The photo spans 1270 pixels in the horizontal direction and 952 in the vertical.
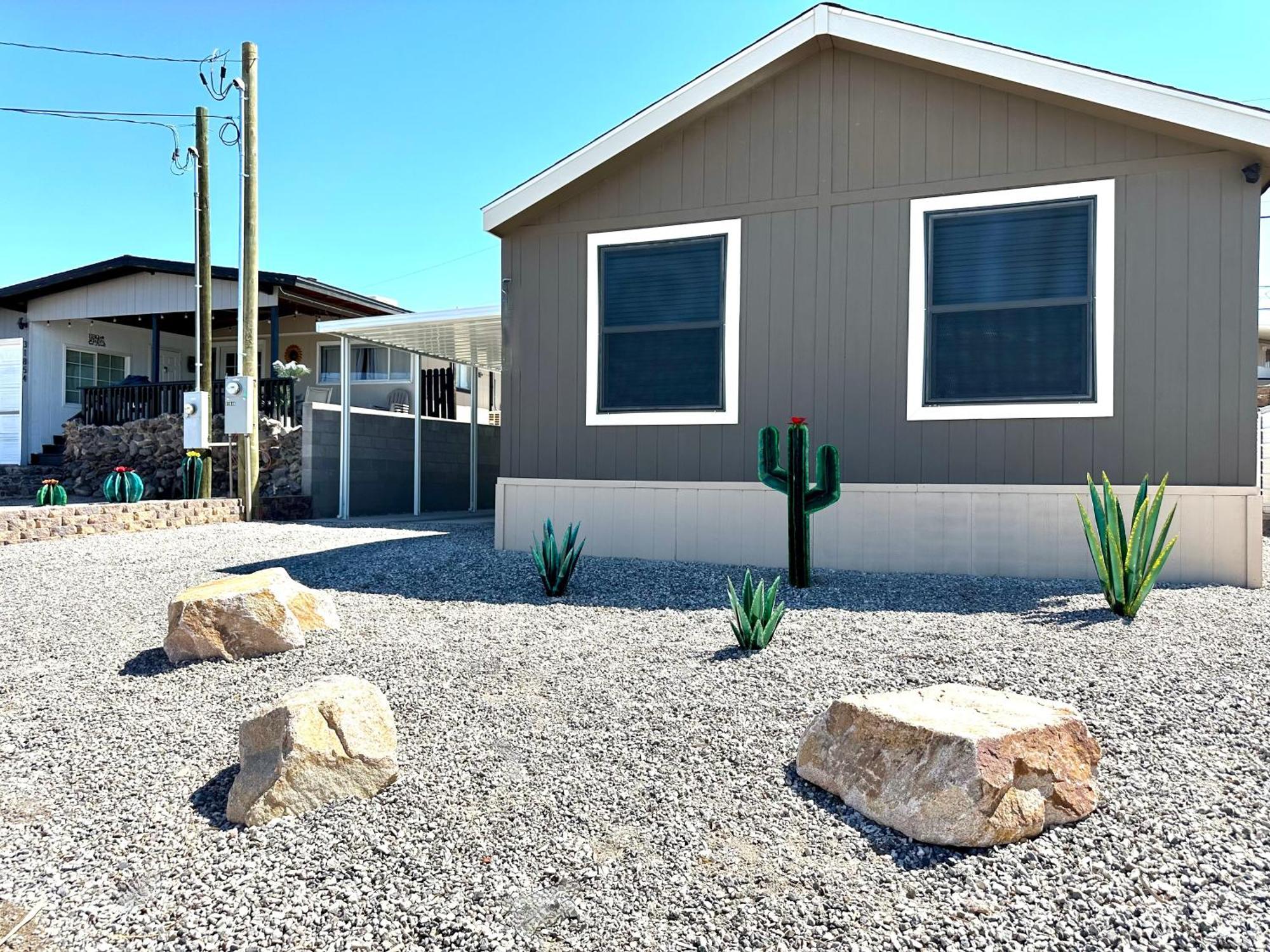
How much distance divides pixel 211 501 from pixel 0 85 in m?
7.27

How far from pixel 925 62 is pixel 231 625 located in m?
6.11

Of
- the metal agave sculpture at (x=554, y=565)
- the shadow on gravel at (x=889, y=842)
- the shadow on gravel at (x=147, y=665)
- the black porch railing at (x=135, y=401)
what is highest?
the black porch railing at (x=135, y=401)

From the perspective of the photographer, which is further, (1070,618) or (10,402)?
(10,402)

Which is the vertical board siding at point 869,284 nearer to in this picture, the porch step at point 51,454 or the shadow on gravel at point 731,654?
the shadow on gravel at point 731,654

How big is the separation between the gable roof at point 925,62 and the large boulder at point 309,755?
17.5 ft

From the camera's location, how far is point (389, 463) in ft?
40.0

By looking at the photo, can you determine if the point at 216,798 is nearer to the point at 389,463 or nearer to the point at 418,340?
the point at 418,340

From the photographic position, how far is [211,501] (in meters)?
9.70

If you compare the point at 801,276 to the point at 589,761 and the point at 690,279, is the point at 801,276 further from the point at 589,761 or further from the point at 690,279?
the point at 589,761

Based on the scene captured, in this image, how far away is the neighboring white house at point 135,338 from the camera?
569 inches

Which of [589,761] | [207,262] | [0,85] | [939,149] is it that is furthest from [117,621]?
[0,85]

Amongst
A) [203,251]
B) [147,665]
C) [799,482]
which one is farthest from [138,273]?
[799,482]

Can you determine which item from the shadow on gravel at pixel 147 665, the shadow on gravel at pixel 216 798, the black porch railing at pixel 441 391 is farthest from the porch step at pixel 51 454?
the shadow on gravel at pixel 216 798

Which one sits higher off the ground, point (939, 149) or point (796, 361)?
point (939, 149)
